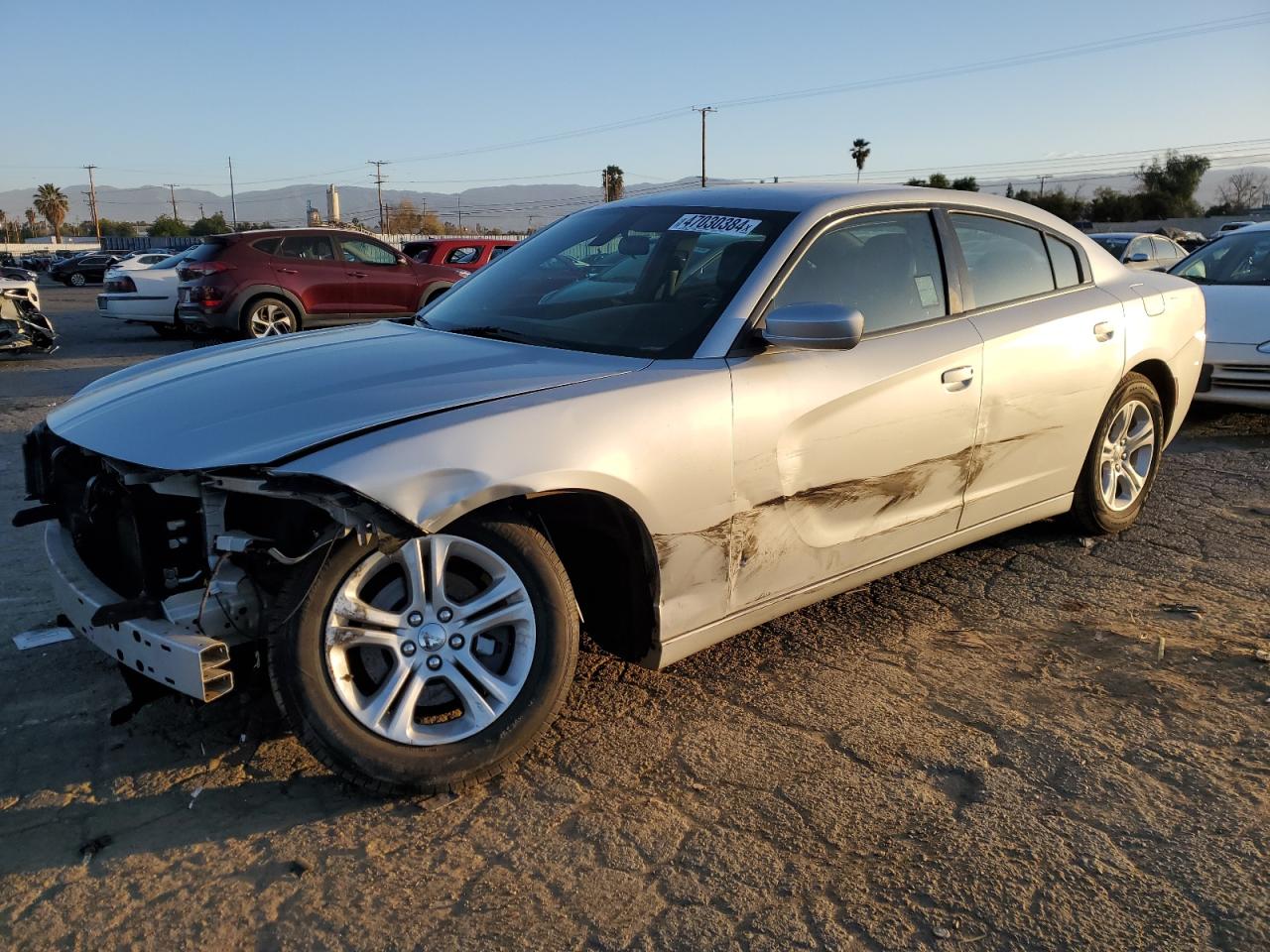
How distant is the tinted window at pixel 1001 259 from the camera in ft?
13.4

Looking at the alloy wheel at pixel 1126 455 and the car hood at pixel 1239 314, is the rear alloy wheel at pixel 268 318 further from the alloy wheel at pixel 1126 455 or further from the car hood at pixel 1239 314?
the alloy wheel at pixel 1126 455

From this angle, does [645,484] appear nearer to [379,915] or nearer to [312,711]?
[312,711]

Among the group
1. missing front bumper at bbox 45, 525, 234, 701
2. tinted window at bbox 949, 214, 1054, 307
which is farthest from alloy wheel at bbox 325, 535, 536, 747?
tinted window at bbox 949, 214, 1054, 307

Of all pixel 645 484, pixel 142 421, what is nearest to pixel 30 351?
pixel 142 421

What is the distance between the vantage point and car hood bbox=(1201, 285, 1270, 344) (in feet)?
25.1

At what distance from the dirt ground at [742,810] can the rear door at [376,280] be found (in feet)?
34.1

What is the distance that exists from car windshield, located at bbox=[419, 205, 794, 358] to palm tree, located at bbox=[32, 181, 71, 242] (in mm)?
116984

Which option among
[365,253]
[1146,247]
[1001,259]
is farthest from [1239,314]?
[1146,247]

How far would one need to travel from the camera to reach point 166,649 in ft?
8.16

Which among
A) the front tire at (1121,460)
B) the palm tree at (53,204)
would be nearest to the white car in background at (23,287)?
the front tire at (1121,460)

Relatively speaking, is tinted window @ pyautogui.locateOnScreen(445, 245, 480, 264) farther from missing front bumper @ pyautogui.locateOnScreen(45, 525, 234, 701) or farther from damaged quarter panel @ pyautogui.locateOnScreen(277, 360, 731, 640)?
missing front bumper @ pyautogui.locateOnScreen(45, 525, 234, 701)

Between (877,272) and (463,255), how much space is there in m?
13.3

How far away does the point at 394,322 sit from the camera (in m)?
4.21

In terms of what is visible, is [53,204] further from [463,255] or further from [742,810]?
[742,810]
